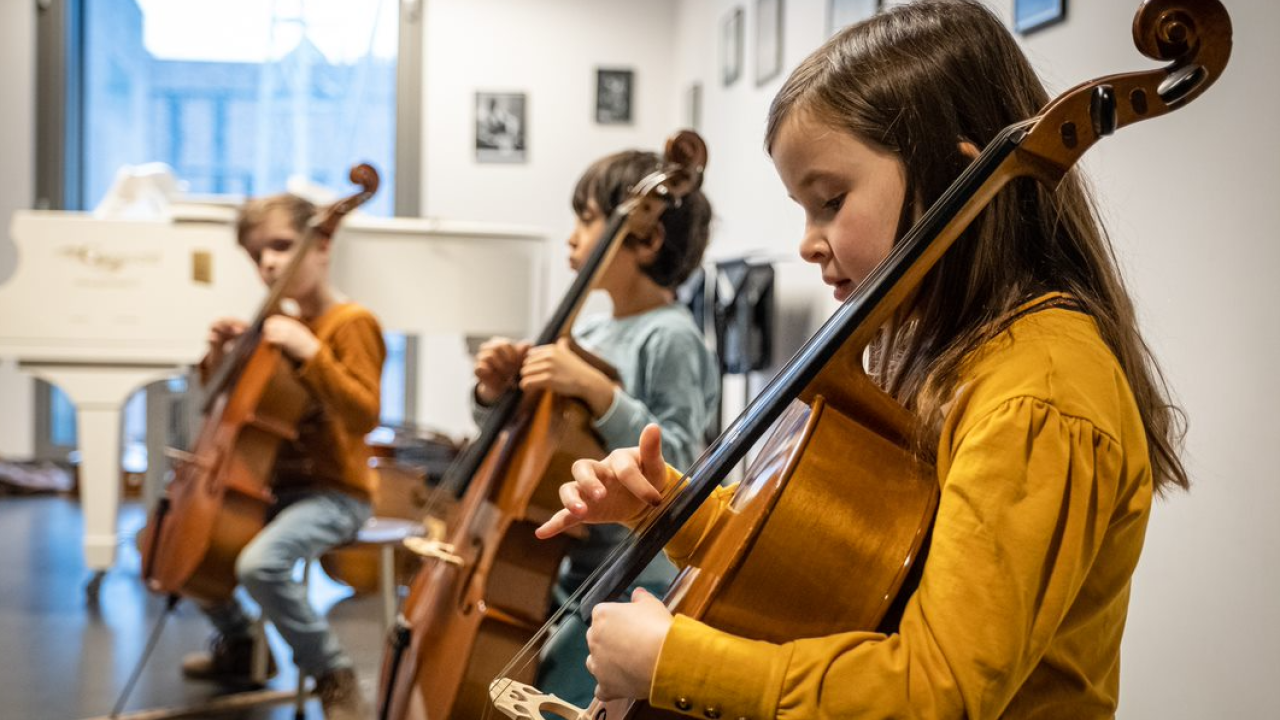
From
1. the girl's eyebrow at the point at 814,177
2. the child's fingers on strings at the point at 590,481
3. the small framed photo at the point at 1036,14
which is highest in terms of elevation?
the small framed photo at the point at 1036,14

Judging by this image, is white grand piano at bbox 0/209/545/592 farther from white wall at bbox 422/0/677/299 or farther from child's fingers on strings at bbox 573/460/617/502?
child's fingers on strings at bbox 573/460/617/502

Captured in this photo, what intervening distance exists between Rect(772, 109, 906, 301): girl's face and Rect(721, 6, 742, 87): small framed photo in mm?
3763

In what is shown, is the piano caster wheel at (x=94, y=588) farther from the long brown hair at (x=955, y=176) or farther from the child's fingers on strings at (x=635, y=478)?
the long brown hair at (x=955, y=176)

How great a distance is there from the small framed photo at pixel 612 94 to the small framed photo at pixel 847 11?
314cm

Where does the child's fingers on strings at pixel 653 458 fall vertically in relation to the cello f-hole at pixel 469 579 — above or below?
above

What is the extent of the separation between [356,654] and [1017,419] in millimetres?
2838

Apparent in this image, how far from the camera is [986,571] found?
0.81 m

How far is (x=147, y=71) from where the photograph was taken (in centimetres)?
636

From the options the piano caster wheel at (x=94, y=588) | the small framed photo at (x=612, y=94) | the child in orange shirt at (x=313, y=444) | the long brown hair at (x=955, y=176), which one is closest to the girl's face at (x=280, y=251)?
the child in orange shirt at (x=313, y=444)

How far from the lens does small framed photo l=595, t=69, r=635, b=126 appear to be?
6.50 metres

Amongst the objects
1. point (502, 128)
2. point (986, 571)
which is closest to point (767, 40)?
point (502, 128)

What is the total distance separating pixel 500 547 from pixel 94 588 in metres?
2.78

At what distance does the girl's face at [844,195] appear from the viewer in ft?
3.22

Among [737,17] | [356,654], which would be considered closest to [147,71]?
[737,17]
